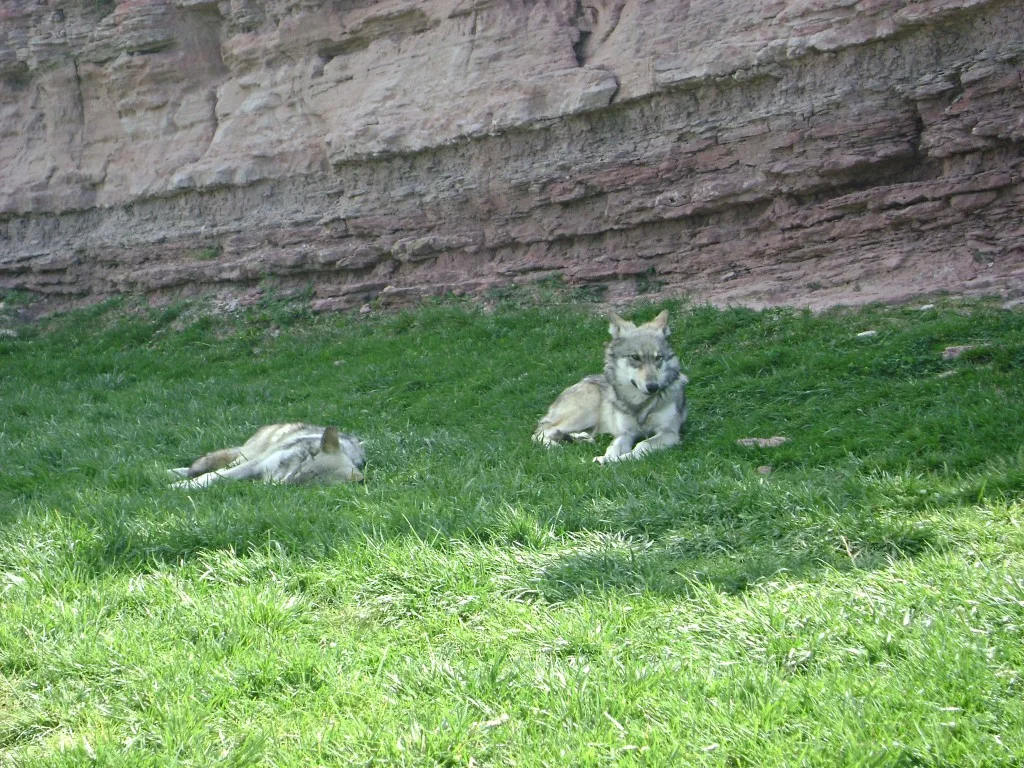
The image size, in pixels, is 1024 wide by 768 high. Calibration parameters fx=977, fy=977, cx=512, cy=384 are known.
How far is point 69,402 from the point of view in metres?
12.4

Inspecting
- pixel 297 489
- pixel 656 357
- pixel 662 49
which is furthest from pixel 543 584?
pixel 662 49

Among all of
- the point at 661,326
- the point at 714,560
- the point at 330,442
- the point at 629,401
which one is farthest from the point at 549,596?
the point at 661,326

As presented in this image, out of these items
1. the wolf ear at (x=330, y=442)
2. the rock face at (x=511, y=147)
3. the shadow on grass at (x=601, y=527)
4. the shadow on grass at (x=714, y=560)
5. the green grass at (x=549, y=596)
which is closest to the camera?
the green grass at (x=549, y=596)

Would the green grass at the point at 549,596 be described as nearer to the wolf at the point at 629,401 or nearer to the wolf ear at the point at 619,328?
the wolf at the point at 629,401

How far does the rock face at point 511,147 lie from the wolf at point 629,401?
4288 millimetres

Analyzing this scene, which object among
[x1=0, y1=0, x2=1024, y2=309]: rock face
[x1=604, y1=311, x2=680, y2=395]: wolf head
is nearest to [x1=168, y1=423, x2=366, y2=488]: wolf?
[x1=604, y1=311, x2=680, y2=395]: wolf head

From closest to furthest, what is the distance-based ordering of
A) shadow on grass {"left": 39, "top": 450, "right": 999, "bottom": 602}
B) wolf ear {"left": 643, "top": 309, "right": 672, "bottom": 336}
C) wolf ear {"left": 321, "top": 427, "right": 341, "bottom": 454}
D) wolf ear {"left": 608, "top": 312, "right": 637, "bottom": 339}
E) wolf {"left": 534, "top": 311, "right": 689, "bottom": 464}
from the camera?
shadow on grass {"left": 39, "top": 450, "right": 999, "bottom": 602} → wolf ear {"left": 321, "top": 427, "right": 341, "bottom": 454} → wolf {"left": 534, "top": 311, "right": 689, "bottom": 464} → wolf ear {"left": 643, "top": 309, "right": 672, "bottom": 336} → wolf ear {"left": 608, "top": 312, "right": 637, "bottom": 339}

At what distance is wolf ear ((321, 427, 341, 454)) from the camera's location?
23.6ft

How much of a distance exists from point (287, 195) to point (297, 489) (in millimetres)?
13258

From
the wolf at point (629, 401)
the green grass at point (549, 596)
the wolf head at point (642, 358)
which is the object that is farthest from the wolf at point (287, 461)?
the wolf head at point (642, 358)

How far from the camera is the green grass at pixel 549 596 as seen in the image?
10.8 feet

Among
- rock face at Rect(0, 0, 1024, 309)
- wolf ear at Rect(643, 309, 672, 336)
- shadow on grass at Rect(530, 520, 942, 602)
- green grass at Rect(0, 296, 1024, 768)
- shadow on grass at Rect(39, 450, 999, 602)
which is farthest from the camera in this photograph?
rock face at Rect(0, 0, 1024, 309)

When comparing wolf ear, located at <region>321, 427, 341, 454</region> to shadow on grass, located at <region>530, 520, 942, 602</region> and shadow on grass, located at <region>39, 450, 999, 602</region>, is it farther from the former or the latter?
shadow on grass, located at <region>530, 520, 942, 602</region>

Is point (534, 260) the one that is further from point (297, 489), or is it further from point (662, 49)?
point (297, 489)
